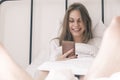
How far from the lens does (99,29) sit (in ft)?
5.40

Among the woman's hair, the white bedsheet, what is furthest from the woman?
the white bedsheet

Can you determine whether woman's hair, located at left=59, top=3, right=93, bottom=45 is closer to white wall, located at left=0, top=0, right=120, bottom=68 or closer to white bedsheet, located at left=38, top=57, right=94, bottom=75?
white wall, located at left=0, top=0, right=120, bottom=68

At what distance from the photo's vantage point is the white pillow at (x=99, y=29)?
1.64 m

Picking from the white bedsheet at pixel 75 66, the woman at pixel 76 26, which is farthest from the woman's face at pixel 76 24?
the white bedsheet at pixel 75 66

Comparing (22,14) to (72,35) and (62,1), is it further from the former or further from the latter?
(72,35)

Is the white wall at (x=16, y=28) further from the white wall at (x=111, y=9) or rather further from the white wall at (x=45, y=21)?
the white wall at (x=111, y=9)

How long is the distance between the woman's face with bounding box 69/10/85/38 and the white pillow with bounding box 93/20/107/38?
89 millimetres

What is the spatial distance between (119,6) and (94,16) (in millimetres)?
195

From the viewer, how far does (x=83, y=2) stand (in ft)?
5.84

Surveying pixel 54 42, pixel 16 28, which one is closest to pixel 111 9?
pixel 54 42

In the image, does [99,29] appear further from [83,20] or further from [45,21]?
[45,21]

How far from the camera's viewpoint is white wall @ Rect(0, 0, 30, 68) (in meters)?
1.85

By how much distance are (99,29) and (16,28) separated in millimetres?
669

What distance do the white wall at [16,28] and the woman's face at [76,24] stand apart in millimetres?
384
